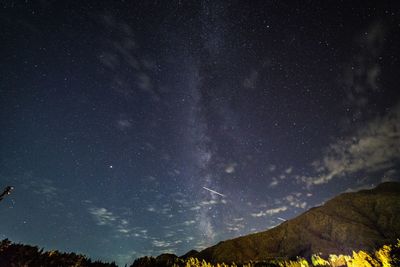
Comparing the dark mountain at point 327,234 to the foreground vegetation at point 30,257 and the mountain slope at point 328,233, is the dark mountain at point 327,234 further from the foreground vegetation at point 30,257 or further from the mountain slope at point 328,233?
the foreground vegetation at point 30,257

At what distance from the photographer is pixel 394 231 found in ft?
115

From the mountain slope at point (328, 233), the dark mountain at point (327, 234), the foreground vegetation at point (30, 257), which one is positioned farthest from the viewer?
the mountain slope at point (328, 233)

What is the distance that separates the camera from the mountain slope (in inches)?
1385

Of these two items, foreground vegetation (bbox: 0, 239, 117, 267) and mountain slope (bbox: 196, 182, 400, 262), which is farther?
mountain slope (bbox: 196, 182, 400, 262)

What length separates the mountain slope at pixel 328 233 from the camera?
3519 cm

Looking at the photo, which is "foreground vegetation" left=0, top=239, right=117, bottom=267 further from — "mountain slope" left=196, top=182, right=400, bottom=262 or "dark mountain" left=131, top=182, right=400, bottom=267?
"mountain slope" left=196, top=182, right=400, bottom=262

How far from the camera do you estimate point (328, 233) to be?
39656 mm

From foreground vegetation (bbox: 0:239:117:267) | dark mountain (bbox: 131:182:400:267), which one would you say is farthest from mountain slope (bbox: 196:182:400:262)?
foreground vegetation (bbox: 0:239:117:267)

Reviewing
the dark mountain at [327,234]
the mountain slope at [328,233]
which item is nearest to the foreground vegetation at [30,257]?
the dark mountain at [327,234]

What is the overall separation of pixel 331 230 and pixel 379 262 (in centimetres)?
2965

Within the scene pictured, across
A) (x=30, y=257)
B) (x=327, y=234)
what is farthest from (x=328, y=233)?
(x=30, y=257)

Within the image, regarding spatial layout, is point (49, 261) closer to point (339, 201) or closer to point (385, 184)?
point (339, 201)

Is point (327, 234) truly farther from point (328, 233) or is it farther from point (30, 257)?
point (30, 257)

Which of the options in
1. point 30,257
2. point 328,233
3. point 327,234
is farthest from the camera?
point 328,233
